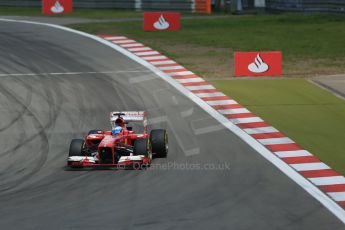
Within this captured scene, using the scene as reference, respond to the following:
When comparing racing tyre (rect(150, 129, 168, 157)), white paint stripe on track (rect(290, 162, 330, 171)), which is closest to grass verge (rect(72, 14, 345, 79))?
racing tyre (rect(150, 129, 168, 157))

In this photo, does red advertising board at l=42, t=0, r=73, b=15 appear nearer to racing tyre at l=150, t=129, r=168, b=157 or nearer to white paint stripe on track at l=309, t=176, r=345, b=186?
racing tyre at l=150, t=129, r=168, b=157

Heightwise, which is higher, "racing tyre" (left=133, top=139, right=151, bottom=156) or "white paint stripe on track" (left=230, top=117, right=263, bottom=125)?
"racing tyre" (left=133, top=139, right=151, bottom=156)

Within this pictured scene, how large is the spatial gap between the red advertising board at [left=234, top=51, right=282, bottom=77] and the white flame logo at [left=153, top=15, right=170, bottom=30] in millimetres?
11520

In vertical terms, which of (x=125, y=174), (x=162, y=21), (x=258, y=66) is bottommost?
(x=125, y=174)

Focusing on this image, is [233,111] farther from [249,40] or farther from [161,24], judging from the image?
[161,24]

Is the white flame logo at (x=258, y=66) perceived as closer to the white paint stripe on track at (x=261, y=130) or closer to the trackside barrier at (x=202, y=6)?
the white paint stripe on track at (x=261, y=130)

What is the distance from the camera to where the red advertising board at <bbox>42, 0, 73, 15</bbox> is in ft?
163

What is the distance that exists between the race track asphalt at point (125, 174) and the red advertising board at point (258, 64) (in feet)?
10.3

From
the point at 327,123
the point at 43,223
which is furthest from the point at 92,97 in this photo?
the point at 43,223

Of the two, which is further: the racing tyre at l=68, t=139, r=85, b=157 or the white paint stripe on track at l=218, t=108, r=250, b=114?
the white paint stripe on track at l=218, t=108, r=250, b=114

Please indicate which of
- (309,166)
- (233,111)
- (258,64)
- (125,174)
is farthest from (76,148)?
(258,64)

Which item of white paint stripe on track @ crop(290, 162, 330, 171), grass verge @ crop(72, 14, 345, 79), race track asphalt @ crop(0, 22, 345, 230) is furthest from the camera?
grass verge @ crop(72, 14, 345, 79)

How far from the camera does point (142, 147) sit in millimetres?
19562

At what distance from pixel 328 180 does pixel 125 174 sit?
4259 millimetres
